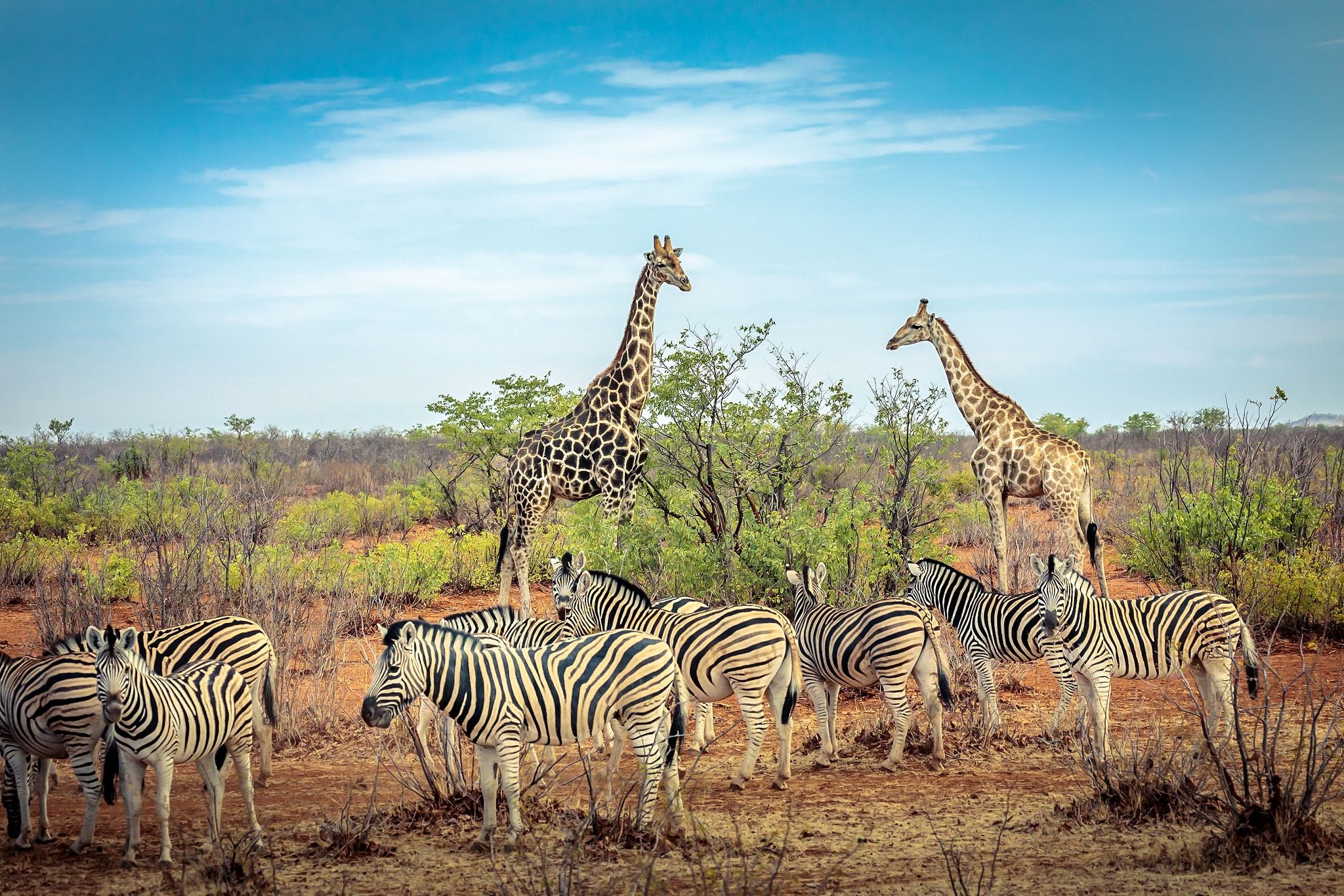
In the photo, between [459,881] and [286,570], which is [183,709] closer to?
[459,881]

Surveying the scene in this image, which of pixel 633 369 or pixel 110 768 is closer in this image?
pixel 110 768

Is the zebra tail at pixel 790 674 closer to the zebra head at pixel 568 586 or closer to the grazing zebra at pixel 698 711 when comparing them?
the grazing zebra at pixel 698 711

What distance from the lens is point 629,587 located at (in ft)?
31.4

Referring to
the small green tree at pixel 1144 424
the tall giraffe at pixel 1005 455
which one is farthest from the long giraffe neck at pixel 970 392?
the small green tree at pixel 1144 424

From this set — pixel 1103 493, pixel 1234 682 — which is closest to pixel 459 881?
pixel 1234 682

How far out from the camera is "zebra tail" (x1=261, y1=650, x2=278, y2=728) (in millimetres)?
8258

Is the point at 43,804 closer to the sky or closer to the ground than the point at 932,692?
closer to the ground

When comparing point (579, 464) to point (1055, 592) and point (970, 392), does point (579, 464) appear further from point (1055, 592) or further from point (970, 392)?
point (1055, 592)

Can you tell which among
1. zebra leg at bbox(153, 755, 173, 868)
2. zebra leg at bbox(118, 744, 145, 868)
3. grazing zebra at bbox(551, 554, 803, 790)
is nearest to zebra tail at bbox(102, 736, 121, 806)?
zebra leg at bbox(118, 744, 145, 868)

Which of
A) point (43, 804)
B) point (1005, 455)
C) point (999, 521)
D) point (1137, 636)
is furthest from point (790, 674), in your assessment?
point (1005, 455)

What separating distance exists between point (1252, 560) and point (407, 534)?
1585 centimetres

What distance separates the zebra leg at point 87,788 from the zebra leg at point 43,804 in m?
0.40

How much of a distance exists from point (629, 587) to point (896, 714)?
242 centimetres

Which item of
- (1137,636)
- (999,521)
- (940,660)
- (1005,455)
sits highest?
(1005,455)
